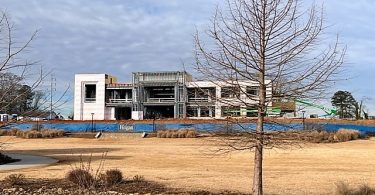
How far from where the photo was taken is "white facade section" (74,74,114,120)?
99438 mm

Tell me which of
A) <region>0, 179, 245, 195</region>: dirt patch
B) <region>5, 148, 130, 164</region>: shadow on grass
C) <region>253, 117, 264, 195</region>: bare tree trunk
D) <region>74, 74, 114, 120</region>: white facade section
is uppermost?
<region>74, 74, 114, 120</region>: white facade section

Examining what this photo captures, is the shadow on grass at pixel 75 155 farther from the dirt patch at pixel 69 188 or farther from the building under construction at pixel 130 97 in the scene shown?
the building under construction at pixel 130 97

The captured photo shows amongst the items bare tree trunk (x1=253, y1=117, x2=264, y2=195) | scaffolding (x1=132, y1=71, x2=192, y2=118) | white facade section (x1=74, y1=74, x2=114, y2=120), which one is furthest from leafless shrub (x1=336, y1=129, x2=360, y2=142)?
white facade section (x1=74, y1=74, x2=114, y2=120)

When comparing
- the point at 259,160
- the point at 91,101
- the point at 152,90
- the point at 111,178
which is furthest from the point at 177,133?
the point at 259,160

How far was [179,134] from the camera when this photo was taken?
62.6 meters

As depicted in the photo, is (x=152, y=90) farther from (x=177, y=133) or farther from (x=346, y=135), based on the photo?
(x=346, y=135)

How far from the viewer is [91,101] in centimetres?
10069

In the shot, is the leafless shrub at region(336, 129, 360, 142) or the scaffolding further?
the scaffolding

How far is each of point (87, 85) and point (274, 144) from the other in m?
93.7

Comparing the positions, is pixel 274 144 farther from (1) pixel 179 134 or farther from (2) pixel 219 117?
(1) pixel 179 134

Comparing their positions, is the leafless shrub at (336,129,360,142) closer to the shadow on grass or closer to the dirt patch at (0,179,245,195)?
the shadow on grass

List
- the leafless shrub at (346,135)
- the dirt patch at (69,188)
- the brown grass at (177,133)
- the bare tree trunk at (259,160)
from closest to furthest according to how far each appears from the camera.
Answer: the bare tree trunk at (259,160) → the dirt patch at (69,188) → the leafless shrub at (346,135) → the brown grass at (177,133)

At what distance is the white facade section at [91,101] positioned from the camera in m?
99.4

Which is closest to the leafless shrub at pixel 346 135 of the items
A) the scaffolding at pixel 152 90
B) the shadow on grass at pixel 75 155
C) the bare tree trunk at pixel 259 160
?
the shadow on grass at pixel 75 155
